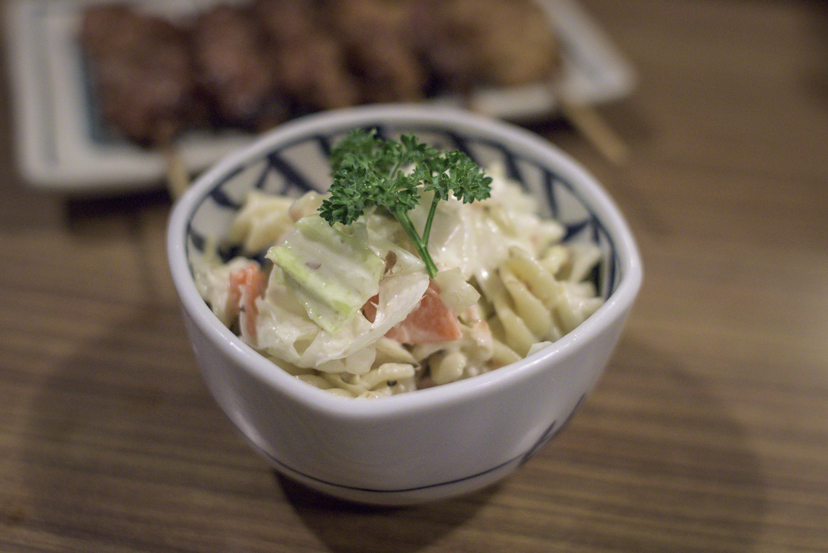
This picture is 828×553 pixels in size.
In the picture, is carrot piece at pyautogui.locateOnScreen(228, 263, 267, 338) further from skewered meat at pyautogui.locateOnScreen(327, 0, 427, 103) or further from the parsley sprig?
skewered meat at pyautogui.locateOnScreen(327, 0, 427, 103)

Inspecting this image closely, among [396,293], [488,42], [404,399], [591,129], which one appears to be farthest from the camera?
[488,42]

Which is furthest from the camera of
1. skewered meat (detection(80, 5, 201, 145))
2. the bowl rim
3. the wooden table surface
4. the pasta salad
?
skewered meat (detection(80, 5, 201, 145))

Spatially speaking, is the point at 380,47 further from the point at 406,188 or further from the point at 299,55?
the point at 406,188

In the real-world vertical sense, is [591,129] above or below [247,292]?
below

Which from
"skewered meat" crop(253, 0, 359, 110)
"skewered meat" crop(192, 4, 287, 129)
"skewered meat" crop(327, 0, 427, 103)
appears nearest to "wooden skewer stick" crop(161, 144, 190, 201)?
"skewered meat" crop(192, 4, 287, 129)

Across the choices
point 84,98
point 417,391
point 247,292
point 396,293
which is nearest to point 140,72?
point 84,98

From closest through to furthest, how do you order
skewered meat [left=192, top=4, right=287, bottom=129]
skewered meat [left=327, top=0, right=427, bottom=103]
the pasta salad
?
the pasta salad < skewered meat [left=192, top=4, right=287, bottom=129] < skewered meat [left=327, top=0, right=427, bottom=103]

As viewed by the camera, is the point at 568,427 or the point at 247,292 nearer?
the point at 247,292
